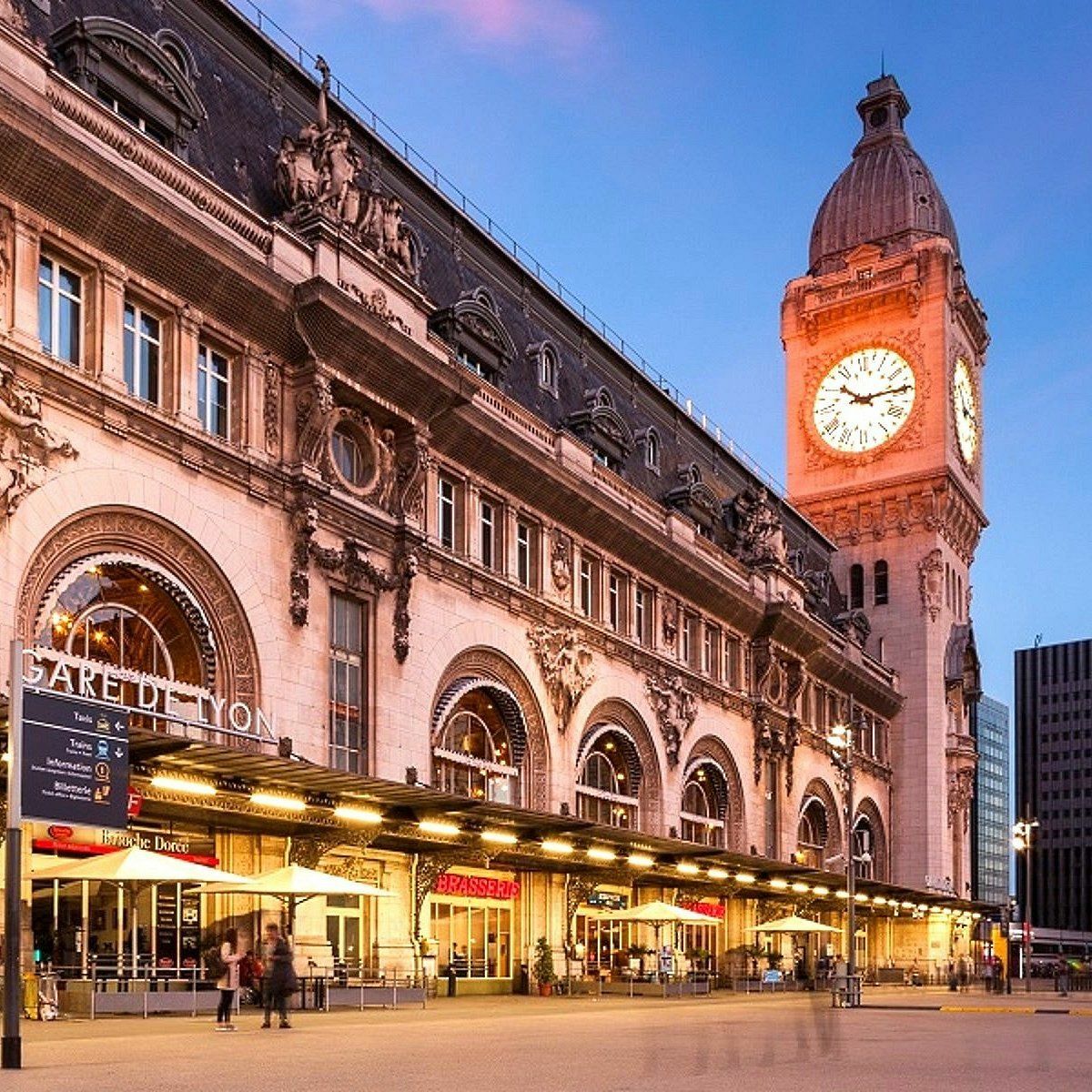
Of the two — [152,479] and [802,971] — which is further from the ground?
[152,479]

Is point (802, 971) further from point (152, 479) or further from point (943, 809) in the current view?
point (152, 479)

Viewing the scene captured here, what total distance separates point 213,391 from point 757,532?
40157 millimetres

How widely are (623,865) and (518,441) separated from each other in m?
15.3

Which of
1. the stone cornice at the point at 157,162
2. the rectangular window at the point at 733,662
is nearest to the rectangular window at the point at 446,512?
the stone cornice at the point at 157,162

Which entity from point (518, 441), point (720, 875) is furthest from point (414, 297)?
point (720, 875)

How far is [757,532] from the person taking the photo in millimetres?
76500

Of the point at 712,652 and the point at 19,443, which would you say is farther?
the point at 712,652

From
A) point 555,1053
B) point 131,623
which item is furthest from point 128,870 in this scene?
point 555,1053

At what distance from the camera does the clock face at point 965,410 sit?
3979 inches

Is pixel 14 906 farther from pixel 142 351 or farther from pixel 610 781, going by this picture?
pixel 610 781

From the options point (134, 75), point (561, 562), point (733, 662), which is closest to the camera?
point (134, 75)

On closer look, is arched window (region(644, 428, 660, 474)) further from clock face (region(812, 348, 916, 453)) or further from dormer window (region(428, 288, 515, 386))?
clock face (region(812, 348, 916, 453))

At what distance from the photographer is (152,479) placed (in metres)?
37.6

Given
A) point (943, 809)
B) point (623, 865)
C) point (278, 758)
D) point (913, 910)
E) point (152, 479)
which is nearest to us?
point (278, 758)
